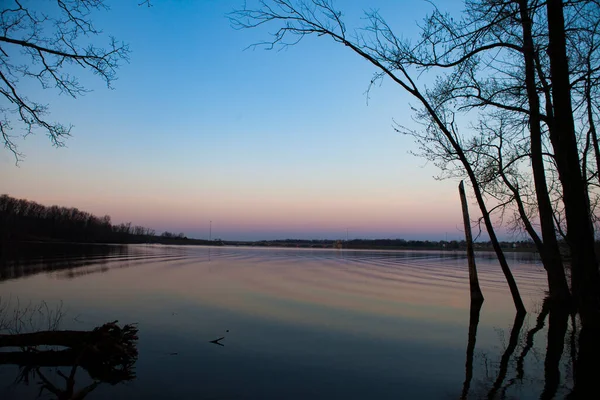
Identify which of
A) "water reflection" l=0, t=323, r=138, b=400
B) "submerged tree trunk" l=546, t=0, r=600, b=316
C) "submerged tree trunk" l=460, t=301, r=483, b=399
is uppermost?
"submerged tree trunk" l=546, t=0, r=600, b=316

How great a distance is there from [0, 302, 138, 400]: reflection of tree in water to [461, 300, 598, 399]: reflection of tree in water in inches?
241

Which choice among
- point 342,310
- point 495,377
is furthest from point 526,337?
point 342,310

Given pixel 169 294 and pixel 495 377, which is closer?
pixel 495 377

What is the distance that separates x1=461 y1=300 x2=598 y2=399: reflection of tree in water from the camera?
673 centimetres

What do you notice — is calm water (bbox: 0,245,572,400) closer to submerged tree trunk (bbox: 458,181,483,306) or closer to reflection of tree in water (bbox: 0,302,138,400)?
reflection of tree in water (bbox: 0,302,138,400)

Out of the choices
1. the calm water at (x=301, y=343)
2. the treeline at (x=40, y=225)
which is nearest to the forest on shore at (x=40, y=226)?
the treeline at (x=40, y=225)

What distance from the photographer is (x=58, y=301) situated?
48.9ft

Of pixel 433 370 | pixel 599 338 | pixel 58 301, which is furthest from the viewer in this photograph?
pixel 58 301

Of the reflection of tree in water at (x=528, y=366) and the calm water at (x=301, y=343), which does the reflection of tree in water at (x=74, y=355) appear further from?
the reflection of tree in water at (x=528, y=366)

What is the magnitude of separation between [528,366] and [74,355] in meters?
8.99

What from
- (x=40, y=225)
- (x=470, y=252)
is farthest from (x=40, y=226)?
(x=470, y=252)

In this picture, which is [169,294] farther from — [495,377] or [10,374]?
[495,377]

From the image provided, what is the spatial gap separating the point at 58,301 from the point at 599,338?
53.4 feet

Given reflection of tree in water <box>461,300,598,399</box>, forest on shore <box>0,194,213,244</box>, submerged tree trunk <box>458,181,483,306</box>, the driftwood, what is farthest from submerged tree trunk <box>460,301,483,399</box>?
forest on shore <box>0,194,213,244</box>
